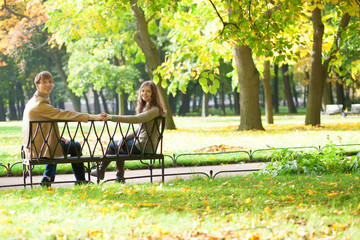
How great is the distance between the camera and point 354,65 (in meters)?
9.22

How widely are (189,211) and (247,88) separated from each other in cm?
1582

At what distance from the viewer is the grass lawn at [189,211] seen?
4.58m

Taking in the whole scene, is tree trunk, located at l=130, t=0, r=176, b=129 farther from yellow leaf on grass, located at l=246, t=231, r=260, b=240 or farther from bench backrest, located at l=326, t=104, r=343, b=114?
yellow leaf on grass, located at l=246, t=231, r=260, b=240

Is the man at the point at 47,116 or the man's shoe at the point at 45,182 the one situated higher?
the man at the point at 47,116

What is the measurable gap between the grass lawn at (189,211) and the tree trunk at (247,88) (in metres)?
13.6

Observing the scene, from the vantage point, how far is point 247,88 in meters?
20.8

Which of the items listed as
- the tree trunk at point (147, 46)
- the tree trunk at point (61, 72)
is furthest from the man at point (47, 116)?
the tree trunk at point (61, 72)

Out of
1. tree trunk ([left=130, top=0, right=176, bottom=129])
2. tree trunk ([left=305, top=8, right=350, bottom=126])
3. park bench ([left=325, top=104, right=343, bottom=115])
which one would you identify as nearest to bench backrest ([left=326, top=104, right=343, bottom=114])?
park bench ([left=325, top=104, right=343, bottom=115])

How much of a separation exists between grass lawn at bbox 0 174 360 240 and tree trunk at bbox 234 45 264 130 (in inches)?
536

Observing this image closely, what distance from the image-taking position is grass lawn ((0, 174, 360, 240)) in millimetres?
4582

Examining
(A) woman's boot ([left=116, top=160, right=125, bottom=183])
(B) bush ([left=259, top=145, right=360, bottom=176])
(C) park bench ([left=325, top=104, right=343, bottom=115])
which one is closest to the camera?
(A) woman's boot ([left=116, top=160, right=125, bottom=183])

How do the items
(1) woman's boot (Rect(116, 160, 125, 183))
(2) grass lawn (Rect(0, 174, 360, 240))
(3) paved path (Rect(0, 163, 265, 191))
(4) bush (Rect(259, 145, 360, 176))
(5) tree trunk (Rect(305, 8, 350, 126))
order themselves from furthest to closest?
(5) tree trunk (Rect(305, 8, 350, 126)) → (3) paved path (Rect(0, 163, 265, 191)) → (4) bush (Rect(259, 145, 360, 176)) → (1) woman's boot (Rect(116, 160, 125, 183)) → (2) grass lawn (Rect(0, 174, 360, 240))

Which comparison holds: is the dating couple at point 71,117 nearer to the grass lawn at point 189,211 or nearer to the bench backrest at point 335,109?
the grass lawn at point 189,211

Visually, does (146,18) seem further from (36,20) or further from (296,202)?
(296,202)
